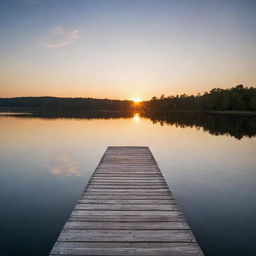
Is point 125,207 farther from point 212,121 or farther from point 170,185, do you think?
point 212,121

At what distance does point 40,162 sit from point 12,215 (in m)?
5.55

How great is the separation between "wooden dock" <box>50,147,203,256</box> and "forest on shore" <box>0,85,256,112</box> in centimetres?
5985

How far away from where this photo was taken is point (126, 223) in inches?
130

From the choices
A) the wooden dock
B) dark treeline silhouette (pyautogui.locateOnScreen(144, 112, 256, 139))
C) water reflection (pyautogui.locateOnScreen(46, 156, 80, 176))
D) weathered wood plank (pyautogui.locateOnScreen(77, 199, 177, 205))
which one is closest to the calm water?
water reflection (pyautogui.locateOnScreen(46, 156, 80, 176))

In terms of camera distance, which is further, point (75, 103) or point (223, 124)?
point (75, 103)

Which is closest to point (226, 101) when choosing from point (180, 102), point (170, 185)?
point (180, 102)

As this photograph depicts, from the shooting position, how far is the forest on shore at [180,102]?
57.9 meters

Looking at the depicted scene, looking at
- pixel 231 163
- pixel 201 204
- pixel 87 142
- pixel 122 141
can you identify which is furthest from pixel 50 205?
pixel 122 141

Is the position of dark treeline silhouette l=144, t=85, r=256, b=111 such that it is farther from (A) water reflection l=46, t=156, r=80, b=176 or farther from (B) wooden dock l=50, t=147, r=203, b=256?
(B) wooden dock l=50, t=147, r=203, b=256

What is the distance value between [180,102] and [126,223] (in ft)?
285

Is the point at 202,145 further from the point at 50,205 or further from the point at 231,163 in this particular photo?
the point at 50,205

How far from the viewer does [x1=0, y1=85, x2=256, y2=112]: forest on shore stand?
57.9m

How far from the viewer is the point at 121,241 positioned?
2828 millimetres

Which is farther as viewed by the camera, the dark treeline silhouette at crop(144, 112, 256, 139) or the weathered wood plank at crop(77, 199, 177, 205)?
the dark treeline silhouette at crop(144, 112, 256, 139)
